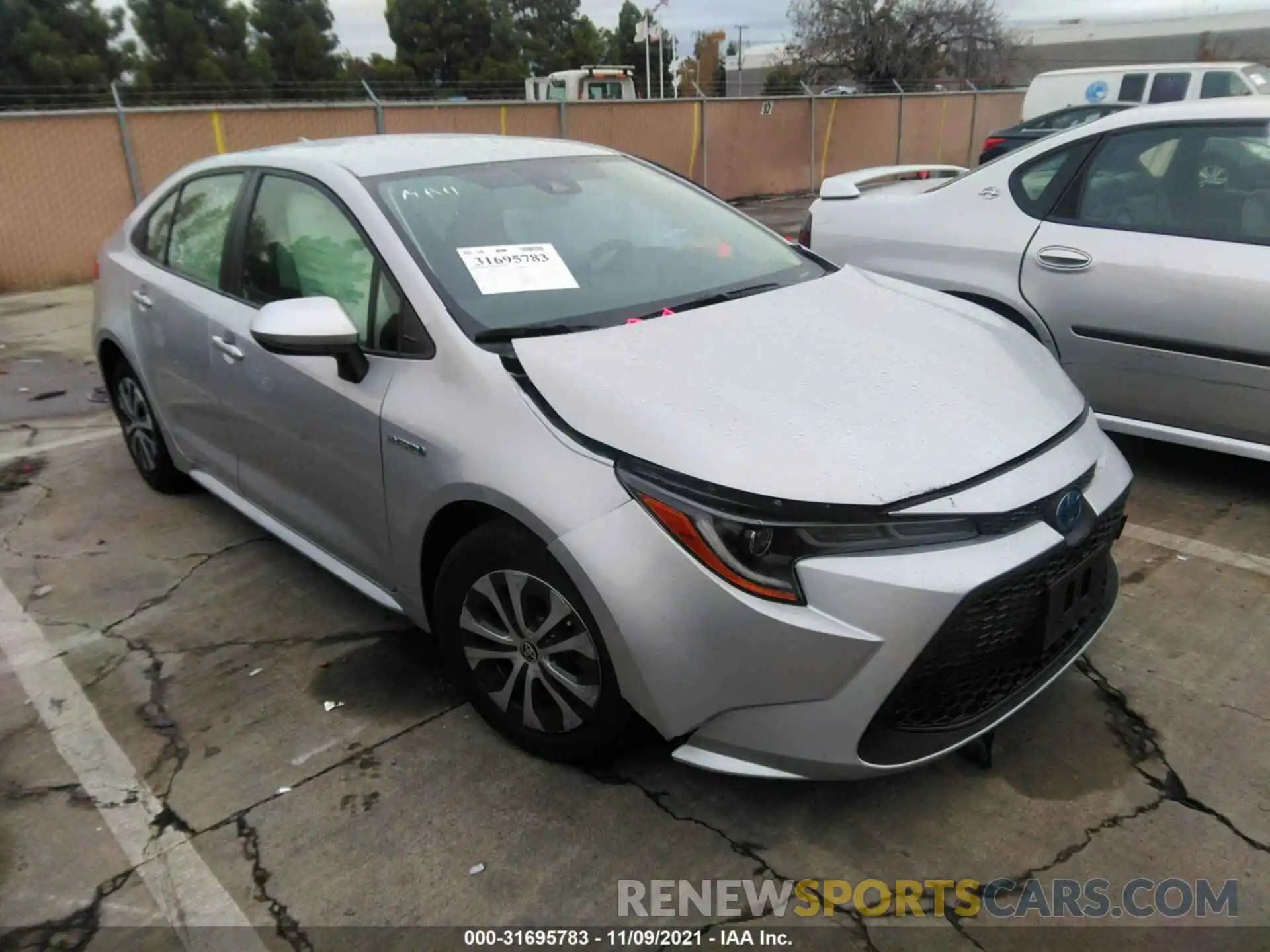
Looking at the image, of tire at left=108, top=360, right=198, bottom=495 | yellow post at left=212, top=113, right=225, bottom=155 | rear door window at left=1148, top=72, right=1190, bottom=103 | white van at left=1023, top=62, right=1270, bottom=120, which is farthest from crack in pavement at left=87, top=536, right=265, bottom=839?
rear door window at left=1148, top=72, right=1190, bottom=103

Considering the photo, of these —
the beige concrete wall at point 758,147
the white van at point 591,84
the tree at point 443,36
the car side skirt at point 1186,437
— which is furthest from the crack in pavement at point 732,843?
the tree at point 443,36

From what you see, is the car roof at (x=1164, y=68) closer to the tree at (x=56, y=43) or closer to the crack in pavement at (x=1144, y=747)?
the crack in pavement at (x=1144, y=747)

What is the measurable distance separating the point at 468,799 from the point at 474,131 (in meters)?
12.8

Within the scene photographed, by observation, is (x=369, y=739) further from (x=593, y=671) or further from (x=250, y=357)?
(x=250, y=357)

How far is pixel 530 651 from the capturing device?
2.52m

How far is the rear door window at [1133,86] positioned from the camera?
15523 mm

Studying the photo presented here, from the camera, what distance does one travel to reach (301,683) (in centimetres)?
311

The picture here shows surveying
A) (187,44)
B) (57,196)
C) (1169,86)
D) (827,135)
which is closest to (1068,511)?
(57,196)

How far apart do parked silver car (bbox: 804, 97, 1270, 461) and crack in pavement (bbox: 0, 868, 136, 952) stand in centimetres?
392

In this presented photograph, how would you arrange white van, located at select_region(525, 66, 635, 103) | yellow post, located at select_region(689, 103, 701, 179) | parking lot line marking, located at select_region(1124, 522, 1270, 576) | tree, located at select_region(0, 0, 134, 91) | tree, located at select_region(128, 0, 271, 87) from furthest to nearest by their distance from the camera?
1. tree, located at select_region(128, 0, 271, 87)
2. tree, located at select_region(0, 0, 134, 91)
3. white van, located at select_region(525, 66, 635, 103)
4. yellow post, located at select_region(689, 103, 701, 179)
5. parking lot line marking, located at select_region(1124, 522, 1270, 576)

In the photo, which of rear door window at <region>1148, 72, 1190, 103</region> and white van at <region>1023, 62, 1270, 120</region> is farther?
rear door window at <region>1148, 72, 1190, 103</region>

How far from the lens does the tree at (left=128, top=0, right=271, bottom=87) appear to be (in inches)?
1059

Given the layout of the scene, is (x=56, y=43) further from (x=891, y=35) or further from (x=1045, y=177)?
(x=1045, y=177)

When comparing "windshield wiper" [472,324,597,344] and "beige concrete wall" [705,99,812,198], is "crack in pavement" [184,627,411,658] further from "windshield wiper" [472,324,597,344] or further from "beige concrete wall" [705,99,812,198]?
"beige concrete wall" [705,99,812,198]
